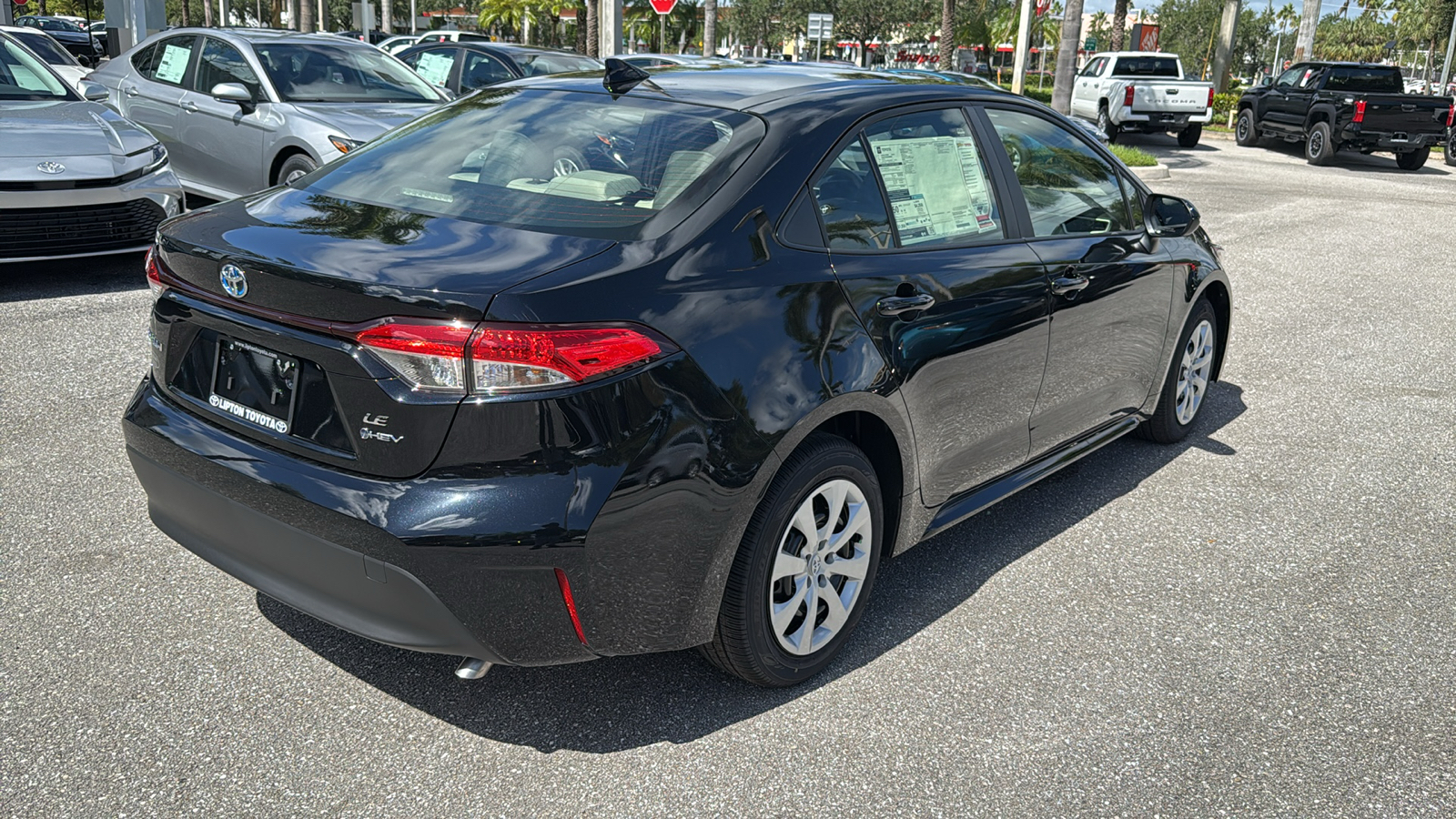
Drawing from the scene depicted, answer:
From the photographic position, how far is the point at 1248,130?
24938 mm

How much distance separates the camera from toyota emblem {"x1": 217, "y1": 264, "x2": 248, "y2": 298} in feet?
9.23

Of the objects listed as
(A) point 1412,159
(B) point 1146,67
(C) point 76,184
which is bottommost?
(A) point 1412,159

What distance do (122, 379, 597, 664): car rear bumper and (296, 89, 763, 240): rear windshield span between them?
2.58 feet

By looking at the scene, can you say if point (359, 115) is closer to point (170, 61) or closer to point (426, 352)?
point (170, 61)

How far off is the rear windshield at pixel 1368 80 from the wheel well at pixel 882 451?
21.5 metres

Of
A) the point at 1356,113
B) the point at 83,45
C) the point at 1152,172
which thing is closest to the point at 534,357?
the point at 1152,172

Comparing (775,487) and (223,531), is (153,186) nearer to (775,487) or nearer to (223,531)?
(223,531)

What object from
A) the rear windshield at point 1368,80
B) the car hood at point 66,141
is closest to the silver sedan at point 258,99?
the car hood at point 66,141

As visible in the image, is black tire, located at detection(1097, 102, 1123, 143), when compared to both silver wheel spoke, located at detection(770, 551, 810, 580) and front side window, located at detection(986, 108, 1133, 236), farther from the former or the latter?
silver wheel spoke, located at detection(770, 551, 810, 580)

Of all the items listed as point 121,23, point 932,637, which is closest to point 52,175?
point 932,637

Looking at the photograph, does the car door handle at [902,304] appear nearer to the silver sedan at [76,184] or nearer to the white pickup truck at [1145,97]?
the silver sedan at [76,184]

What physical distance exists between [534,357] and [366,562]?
613 mm

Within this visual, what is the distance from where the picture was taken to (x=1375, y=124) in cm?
2041

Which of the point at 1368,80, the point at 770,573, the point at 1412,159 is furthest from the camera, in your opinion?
the point at 1412,159
